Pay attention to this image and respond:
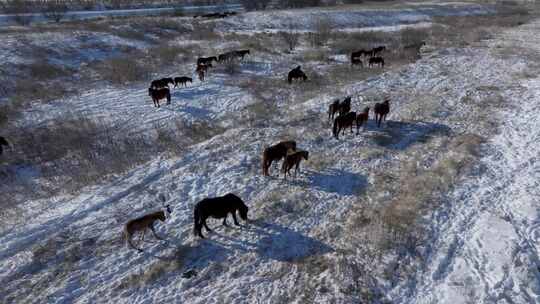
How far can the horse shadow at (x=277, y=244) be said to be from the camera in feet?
28.1

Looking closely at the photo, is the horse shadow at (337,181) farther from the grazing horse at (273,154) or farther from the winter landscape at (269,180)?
the grazing horse at (273,154)

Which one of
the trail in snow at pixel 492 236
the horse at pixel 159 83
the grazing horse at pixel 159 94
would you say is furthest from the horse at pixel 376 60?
the grazing horse at pixel 159 94

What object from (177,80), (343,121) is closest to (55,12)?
(177,80)

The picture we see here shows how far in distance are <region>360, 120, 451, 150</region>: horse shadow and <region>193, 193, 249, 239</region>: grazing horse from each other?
6819 millimetres

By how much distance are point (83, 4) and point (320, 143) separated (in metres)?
58.8

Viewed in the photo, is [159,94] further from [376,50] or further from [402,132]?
[376,50]

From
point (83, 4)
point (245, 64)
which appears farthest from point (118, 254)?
point (83, 4)

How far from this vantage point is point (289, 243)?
8.91 m

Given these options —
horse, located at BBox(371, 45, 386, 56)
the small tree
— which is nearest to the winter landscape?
horse, located at BBox(371, 45, 386, 56)

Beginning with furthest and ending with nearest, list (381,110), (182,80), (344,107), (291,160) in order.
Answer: (182,80) < (344,107) < (381,110) < (291,160)

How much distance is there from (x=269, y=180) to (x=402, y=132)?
20.9 ft

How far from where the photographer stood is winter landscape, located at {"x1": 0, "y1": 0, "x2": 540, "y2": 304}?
790 cm

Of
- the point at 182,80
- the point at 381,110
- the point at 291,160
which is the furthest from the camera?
the point at 182,80

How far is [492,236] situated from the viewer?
891 cm
